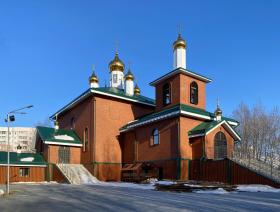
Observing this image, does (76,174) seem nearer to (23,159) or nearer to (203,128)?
(23,159)

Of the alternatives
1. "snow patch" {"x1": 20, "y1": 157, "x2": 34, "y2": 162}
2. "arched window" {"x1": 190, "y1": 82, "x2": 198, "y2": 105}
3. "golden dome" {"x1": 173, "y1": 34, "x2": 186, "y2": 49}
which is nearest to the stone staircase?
"arched window" {"x1": 190, "y1": 82, "x2": 198, "y2": 105}

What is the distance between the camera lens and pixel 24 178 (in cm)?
2928

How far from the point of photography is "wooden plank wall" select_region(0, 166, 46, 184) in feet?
92.3

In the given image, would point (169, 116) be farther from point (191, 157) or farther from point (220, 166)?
point (220, 166)

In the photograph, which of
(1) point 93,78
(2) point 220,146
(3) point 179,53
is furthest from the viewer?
(1) point 93,78

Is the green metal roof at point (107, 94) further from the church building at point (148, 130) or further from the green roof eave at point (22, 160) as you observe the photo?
the green roof eave at point (22, 160)

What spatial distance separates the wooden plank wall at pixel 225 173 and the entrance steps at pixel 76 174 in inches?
324

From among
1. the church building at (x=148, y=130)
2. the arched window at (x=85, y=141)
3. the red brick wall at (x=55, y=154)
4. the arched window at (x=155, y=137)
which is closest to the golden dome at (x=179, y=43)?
the church building at (x=148, y=130)

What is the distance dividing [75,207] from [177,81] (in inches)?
705

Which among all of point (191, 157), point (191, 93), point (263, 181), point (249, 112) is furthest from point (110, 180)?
point (249, 112)

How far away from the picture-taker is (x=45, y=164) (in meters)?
29.7

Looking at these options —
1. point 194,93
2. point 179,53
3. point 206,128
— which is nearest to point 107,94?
point 179,53

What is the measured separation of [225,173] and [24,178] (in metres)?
17.3

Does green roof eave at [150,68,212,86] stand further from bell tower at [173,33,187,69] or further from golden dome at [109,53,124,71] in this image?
golden dome at [109,53,124,71]
